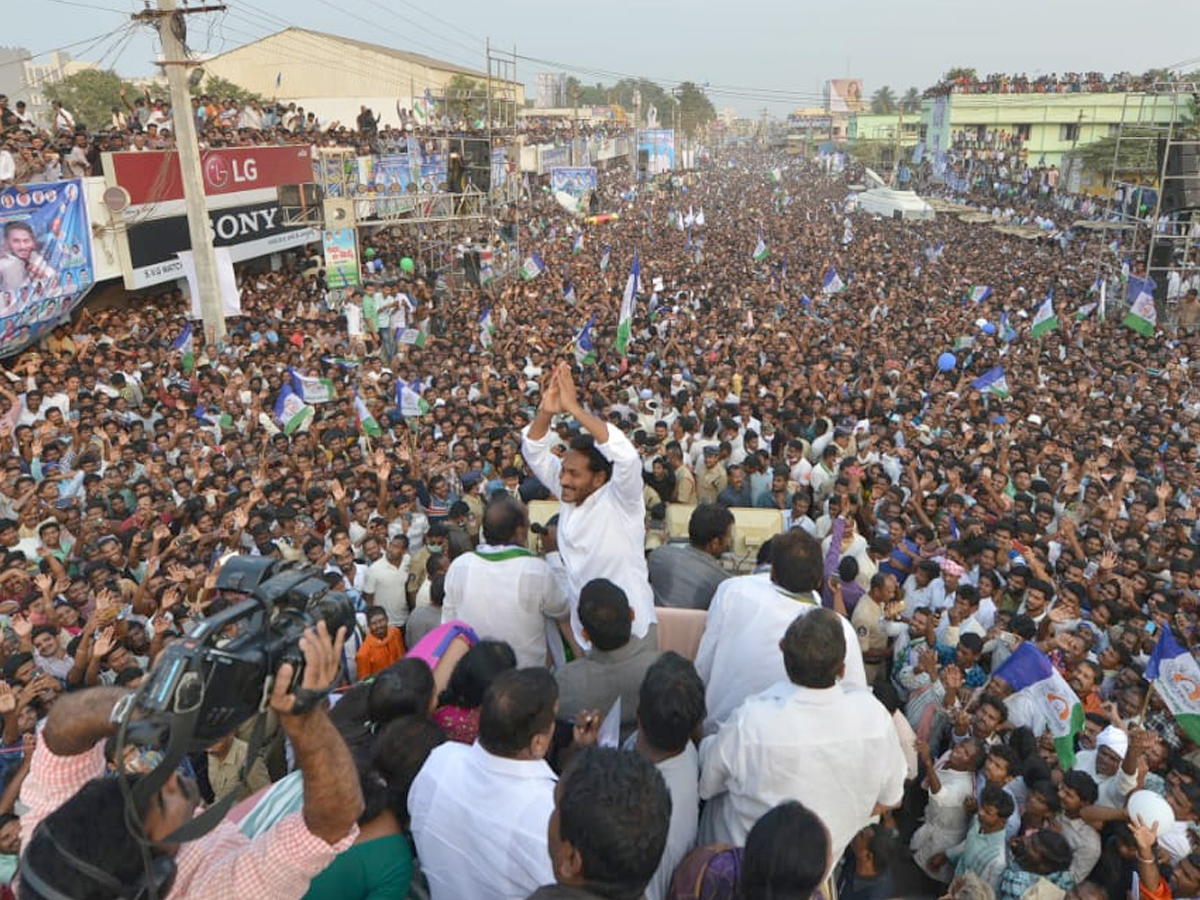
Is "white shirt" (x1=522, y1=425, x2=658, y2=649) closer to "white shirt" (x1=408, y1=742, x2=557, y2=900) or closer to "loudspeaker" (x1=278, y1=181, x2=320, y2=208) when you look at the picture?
"white shirt" (x1=408, y1=742, x2=557, y2=900)

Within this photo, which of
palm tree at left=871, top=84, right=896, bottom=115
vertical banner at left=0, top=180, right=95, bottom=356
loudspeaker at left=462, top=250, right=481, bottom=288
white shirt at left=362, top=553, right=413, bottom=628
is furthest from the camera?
palm tree at left=871, top=84, right=896, bottom=115

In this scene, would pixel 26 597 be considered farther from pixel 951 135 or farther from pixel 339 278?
pixel 951 135

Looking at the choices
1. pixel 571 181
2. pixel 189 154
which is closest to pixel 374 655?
pixel 189 154

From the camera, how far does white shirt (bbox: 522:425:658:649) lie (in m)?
3.11

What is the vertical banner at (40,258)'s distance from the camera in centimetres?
997

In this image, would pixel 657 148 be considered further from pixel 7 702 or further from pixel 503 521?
pixel 7 702

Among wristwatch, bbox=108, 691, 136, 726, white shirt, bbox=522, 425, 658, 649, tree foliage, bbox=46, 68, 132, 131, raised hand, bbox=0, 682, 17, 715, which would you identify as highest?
tree foliage, bbox=46, 68, 132, 131

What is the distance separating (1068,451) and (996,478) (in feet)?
3.83

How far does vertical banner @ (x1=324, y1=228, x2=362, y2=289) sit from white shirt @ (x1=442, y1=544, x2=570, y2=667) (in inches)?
521

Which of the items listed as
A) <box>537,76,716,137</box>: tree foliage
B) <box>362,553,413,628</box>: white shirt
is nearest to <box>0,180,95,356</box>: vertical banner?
<box>362,553,413,628</box>: white shirt

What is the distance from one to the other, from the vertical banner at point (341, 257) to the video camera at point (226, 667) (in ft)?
47.2

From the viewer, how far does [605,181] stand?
44.9 meters

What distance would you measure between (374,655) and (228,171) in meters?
13.6

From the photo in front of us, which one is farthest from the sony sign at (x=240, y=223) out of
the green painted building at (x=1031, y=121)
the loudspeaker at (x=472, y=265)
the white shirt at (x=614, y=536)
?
the green painted building at (x=1031, y=121)
